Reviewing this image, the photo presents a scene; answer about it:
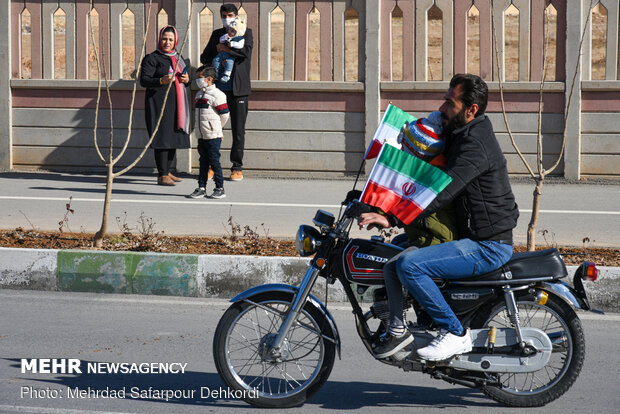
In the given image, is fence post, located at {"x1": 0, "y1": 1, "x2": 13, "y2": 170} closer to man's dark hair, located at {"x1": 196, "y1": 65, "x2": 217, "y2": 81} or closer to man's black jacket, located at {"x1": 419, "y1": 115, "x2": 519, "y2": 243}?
man's dark hair, located at {"x1": 196, "y1": 65, "x2": 217, "y2": 81}

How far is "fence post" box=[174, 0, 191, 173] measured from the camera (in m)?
14.6

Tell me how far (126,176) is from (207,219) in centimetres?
418

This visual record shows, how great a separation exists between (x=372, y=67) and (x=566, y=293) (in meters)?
9.57

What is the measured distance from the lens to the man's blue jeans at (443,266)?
4941 mm

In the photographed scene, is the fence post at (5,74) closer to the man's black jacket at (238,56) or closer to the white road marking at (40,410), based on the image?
the man's black jacket at (238,56)

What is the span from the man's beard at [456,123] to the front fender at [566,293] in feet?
3.06

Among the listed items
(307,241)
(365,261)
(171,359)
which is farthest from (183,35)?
(365,261)

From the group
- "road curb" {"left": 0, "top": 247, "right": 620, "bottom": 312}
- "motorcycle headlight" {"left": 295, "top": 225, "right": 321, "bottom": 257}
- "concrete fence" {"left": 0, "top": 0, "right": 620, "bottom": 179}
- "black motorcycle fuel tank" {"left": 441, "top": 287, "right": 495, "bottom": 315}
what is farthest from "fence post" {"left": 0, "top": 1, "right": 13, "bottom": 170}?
"black motorcycle fuel tank" {"left": 441, "top": 287, "right": 495, "bottom": 315}

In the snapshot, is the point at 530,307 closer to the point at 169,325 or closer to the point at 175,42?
the point at 169,325

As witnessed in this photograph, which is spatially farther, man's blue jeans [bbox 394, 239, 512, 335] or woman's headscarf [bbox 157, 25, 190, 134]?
woman's headscarf [bbox 157, 25, 190, 134]

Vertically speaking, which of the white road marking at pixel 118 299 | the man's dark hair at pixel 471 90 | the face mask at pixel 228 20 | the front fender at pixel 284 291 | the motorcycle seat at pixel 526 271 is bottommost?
the white road marking at pixel 118 299

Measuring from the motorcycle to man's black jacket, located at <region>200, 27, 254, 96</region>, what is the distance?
354 inches

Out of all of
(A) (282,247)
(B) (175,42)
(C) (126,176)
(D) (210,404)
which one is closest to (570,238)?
(A) (282,247)

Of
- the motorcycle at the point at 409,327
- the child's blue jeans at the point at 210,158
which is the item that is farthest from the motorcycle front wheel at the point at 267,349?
the child's blue jeans at the point at 210,158
